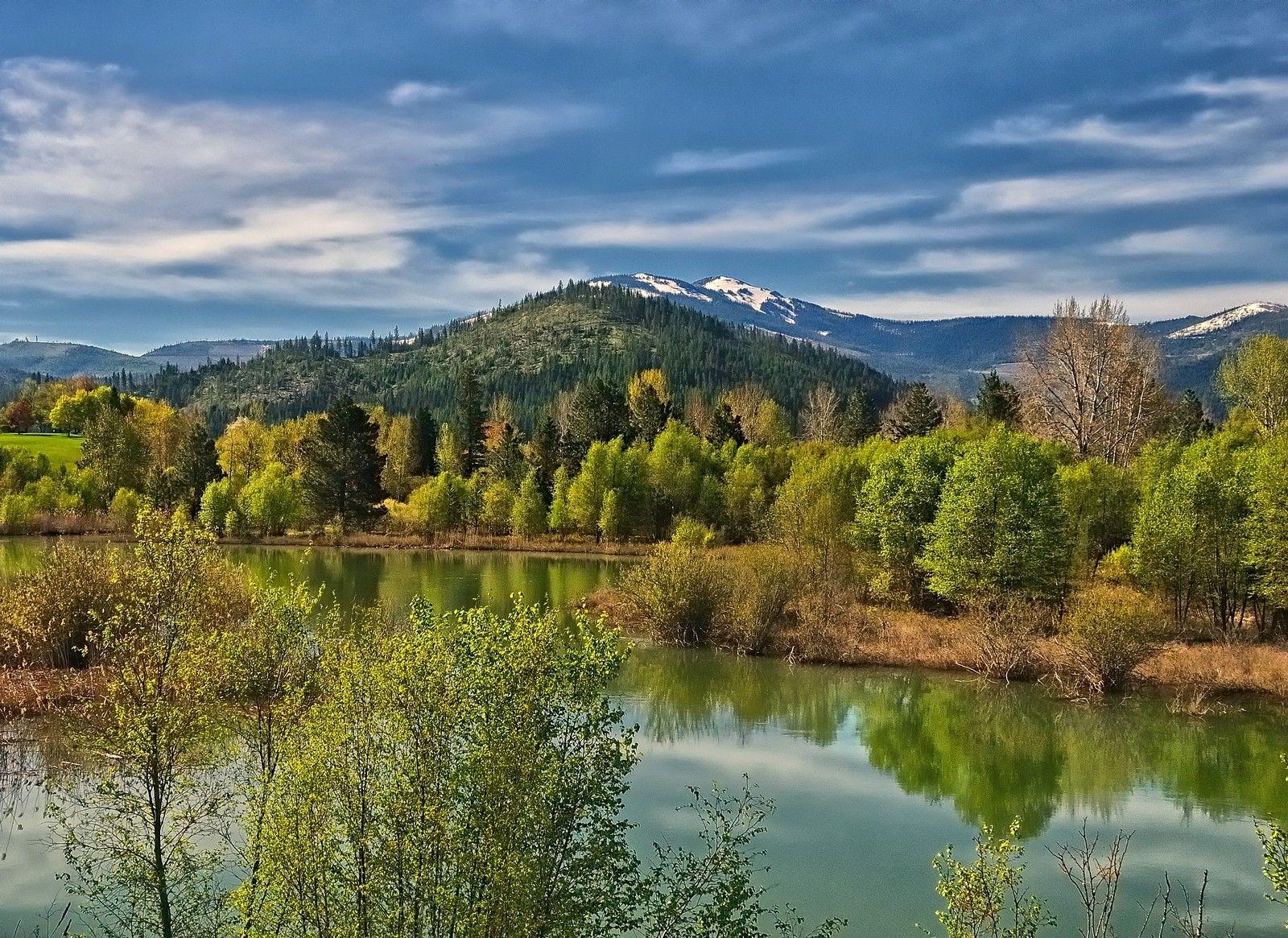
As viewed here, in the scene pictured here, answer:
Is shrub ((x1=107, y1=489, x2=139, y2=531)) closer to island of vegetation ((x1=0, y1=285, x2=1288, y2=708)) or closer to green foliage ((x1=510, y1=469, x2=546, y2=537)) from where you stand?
island of vegetation ((x1=0, y1=285, x2=1288, y2=708))

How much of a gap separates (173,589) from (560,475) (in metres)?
78.7

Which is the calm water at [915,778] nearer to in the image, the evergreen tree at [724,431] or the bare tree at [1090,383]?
the bare tree at [1090,383]

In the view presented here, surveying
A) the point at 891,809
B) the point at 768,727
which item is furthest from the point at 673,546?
the point at 891,809

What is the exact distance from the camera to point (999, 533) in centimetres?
4409

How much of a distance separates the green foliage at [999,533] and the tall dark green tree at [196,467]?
71.2 m

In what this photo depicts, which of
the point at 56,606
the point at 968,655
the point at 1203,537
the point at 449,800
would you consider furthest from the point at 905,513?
the point at 449,800

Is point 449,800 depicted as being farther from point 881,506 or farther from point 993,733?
point 881,506

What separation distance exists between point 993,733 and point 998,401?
56.6 m

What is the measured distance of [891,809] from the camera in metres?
25.2

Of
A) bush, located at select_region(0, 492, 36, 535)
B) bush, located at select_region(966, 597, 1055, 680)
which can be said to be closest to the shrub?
bush, located at select_region(0, 492, 36, 535)

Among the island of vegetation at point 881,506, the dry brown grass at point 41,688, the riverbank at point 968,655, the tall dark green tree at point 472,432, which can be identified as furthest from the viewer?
the tall dark green tree at point 472,432

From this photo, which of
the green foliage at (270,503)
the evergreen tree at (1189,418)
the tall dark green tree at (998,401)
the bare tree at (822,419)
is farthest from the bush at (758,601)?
the bare tree at (822,419)

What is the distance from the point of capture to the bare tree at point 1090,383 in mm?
69438

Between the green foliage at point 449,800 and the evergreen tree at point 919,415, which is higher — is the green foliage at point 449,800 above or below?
below
